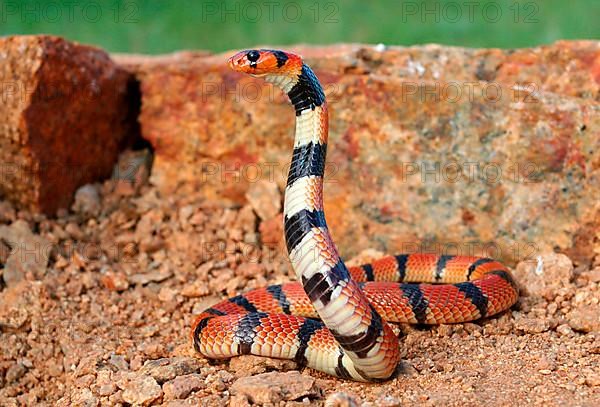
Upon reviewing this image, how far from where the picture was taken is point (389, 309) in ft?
15.9

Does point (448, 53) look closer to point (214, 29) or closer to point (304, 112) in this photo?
point (304, 112)

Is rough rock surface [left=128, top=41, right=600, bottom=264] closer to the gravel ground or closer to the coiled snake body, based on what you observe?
the gravel ground

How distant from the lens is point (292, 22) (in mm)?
11445

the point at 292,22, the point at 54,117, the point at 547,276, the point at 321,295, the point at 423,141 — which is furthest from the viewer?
the point at 292,22

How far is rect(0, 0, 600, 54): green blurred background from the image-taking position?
9.59m

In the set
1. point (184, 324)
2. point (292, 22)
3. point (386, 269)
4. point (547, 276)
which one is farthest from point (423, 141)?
point (292, 22)

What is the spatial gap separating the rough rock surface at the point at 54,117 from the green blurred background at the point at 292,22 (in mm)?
3705

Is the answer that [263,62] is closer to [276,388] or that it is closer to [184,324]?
[276,388]

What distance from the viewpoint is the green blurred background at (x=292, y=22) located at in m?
9.59

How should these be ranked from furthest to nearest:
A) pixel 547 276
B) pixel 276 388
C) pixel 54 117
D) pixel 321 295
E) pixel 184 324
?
pixel 54 117
pixel 184 324
pixel 547 276
pixel 276 388
pixel 321 295

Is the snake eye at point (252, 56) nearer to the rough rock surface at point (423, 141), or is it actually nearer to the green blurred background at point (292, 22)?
the rough rock surface at point (423, 141)

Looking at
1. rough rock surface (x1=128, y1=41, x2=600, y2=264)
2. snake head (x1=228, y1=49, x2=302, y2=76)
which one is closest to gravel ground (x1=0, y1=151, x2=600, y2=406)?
rough rock surface (x1=128, y1=41, x2=600, y2=264)

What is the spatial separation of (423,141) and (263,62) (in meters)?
2.44

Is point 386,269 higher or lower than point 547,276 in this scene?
lower
